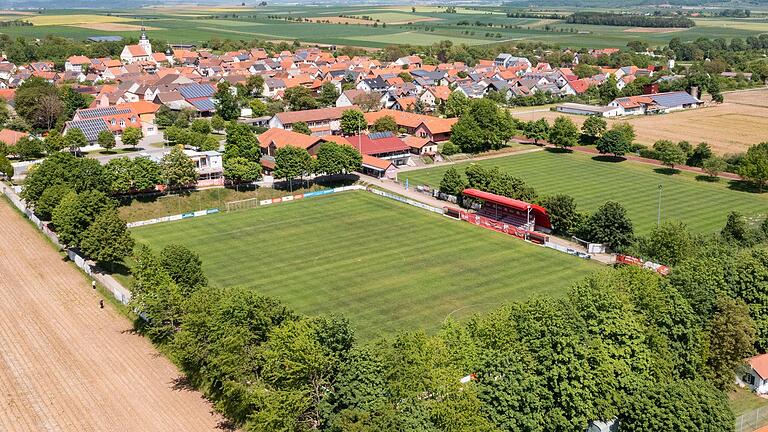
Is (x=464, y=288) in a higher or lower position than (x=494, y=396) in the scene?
lower

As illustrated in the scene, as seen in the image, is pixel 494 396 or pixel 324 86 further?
pixel 324 86

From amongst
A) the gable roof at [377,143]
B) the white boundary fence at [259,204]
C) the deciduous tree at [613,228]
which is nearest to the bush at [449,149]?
the gable roof at [377,143]

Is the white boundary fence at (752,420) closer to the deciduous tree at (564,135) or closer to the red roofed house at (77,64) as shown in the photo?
the deciduous tree at (564,135)

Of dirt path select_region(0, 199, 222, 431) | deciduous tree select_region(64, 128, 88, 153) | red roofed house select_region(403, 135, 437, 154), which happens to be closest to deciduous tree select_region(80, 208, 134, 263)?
dirt path select_region(0, 199, 222, 431)

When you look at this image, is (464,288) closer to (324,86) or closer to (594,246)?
(594,246)

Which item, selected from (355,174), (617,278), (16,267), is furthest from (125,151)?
(617,278)

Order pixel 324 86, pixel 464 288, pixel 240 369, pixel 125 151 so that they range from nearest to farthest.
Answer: pixel 240 369 < pixel 464 288 < pixel 125 151 < pixel 324 86

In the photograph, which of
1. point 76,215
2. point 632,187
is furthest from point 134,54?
point 632,187

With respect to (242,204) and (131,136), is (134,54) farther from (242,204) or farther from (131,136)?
(242,204)

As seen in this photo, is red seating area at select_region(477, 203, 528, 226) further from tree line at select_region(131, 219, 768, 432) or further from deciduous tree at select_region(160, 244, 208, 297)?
deciduous tree at select_region(160, 244, 208, 297)
